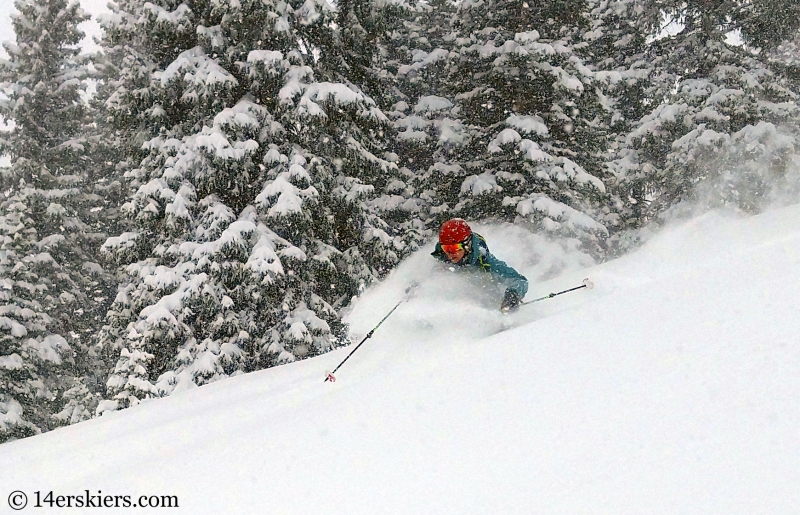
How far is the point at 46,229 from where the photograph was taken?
17.2 metres

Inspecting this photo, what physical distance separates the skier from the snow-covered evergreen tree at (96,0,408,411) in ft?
10.7

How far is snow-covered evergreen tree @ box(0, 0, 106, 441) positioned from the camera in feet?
49.9

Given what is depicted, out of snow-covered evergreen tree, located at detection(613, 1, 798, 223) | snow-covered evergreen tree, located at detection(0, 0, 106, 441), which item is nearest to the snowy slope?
snow-covered evergreen tree, located at detection(613, 1, 798, 223)

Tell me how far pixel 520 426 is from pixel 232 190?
794cm

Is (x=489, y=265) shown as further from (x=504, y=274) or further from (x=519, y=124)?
(x=519, y=124)

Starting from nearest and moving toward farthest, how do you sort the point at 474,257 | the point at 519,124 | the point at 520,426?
the point at 520,426 < the point at 474,257 < the point at 519,124

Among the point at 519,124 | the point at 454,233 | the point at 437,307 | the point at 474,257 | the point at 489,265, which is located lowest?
the point at 437,307

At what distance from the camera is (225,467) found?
12.2ft

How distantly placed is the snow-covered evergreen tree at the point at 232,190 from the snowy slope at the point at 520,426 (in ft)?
11.3

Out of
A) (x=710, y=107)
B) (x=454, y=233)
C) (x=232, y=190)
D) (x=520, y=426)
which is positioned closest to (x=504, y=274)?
(x=454, y=233)

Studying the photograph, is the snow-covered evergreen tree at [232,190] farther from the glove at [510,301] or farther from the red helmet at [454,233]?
the glove at [510,301]

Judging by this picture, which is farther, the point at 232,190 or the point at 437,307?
the point at 232,190

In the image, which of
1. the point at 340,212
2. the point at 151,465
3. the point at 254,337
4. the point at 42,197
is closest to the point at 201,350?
the point at 254,337

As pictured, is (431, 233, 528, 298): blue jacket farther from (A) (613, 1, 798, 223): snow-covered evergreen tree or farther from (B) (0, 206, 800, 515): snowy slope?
(A) (613, 1, 798, 223): snow-covered evergreen tree
